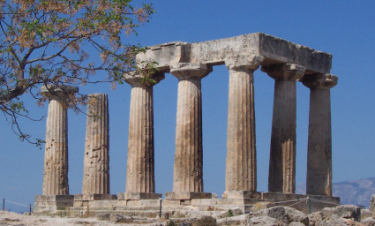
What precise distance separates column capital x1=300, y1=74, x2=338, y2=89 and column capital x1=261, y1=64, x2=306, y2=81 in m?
2.75

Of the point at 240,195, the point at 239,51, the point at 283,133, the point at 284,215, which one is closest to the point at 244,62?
the point at 239,51

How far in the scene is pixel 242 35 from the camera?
145 feet

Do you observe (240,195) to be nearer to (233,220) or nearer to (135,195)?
(233,220)

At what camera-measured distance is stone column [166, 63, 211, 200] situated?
149ft

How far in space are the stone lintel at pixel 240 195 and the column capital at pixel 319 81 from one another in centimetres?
888

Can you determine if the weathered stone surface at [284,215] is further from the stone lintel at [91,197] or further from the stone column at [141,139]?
the stone lintel at [91,197]

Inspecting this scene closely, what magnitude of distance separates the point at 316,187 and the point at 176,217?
34.9 feet

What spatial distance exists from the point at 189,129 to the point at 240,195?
526 cm

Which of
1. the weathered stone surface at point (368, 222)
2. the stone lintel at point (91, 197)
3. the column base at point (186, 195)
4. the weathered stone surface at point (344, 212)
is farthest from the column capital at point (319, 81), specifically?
the weathered stone surface at point (368, 222)

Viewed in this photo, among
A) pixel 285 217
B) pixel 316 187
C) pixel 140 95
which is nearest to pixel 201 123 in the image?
pixel 140 95

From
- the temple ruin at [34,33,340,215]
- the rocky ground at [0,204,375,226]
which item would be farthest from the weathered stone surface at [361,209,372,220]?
the temple ruin at [34,33,340,215]

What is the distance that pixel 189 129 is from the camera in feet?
150

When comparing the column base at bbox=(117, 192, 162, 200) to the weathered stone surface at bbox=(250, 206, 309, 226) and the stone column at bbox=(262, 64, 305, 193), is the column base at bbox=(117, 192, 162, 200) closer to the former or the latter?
→ the stone column at bbox=(262, 64, 305, 193)

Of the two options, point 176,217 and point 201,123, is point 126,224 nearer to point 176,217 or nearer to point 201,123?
point 176,217
